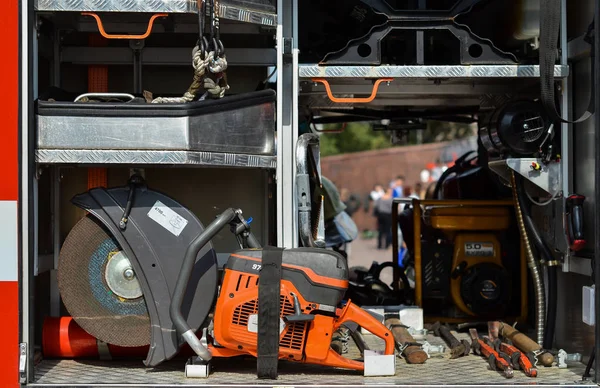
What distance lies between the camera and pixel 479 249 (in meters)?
6.40

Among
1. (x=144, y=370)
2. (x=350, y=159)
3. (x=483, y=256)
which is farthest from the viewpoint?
(x=350, y=159)

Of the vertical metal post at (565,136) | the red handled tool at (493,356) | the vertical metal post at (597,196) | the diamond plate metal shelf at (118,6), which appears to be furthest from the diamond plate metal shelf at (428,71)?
the red handled tool at (493,356)

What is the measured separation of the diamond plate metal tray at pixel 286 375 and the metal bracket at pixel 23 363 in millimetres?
66

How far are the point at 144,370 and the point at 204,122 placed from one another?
141 cm

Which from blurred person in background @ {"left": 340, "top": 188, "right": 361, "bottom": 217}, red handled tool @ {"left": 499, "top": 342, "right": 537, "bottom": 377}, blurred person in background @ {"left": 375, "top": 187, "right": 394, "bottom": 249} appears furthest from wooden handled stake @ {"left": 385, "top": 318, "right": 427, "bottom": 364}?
blurred person in background @ {"left": 340, "top": 188, "right": 361, "bottom": 217}

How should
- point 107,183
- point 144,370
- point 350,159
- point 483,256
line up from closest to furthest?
point 144,370, point 107,183, point 483,256, point 350,159

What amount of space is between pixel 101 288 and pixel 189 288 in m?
0.50

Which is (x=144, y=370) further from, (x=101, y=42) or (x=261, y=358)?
(x=101, y=42)

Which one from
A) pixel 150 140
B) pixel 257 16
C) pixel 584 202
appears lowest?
pixel 584 202

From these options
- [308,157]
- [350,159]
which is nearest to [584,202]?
[308,157]

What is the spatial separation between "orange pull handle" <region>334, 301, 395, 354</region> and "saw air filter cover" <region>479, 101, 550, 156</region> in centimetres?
164

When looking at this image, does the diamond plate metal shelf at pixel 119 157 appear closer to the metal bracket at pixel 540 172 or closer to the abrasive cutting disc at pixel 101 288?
the abrasive cutting disc at pixel 101 288

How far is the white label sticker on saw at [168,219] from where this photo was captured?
4.51 metres

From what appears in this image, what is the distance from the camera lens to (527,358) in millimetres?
4633
